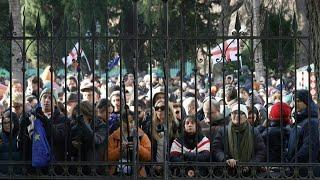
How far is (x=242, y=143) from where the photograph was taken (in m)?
8.46

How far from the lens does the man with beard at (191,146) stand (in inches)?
330

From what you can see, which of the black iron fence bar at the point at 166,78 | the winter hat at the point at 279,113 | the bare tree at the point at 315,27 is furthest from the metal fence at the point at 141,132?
the bare tree at the point at 315,27

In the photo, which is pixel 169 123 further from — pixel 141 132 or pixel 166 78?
pixel 166 78

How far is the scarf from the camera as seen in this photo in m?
8.42

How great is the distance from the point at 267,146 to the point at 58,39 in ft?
7.90

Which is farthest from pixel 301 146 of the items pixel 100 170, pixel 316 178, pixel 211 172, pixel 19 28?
pixel 19 28

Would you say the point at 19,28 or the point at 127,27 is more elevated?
the point at 19,28

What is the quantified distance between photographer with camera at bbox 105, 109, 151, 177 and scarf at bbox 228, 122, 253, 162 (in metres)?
0.88

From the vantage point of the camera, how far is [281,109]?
8.25 metres

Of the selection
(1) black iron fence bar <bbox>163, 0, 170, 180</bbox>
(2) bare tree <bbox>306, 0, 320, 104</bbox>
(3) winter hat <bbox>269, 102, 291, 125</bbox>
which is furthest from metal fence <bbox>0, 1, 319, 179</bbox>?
(2) bare tree <bbox>306, 0, 320, 104</bbox>

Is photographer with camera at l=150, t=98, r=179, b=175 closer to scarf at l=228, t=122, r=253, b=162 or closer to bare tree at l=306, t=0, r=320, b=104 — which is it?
scarf at l=228, t=122, r=253, b=162

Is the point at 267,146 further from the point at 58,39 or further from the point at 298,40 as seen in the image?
the point at 58,39

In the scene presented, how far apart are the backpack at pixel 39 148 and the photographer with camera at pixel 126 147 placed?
0.63m

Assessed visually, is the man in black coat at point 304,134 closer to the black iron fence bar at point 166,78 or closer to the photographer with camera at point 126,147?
the black iron fence bar at point 166,78
